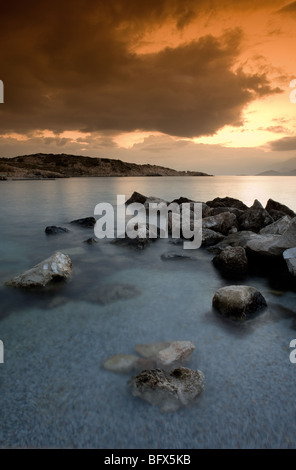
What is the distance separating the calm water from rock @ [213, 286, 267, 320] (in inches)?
9.3

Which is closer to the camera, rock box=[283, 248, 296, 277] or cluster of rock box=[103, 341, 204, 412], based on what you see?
cluster of rock box=[103, 341, 204, 412]

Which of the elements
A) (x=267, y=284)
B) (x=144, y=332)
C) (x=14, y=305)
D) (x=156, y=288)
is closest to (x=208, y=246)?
(x=267, y=284)

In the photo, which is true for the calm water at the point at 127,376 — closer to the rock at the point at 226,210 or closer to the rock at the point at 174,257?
the rock at the point at 174,257

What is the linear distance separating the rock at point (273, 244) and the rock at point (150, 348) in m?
5.19

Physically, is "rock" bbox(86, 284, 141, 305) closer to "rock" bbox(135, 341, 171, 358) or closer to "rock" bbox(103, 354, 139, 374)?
"rock" bbox(135, 341, 171, 358)

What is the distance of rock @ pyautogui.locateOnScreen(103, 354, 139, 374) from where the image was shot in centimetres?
378

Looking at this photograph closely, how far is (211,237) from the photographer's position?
35.2 ft

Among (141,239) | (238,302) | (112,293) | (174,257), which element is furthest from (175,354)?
(141,239)

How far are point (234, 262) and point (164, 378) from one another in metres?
5.26

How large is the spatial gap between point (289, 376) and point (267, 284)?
3518mm

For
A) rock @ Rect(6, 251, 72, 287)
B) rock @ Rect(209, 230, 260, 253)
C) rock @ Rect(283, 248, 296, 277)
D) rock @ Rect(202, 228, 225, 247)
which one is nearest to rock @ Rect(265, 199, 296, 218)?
rock @ Rect(202, 228, 225, 247)
